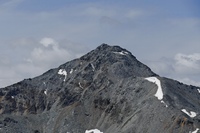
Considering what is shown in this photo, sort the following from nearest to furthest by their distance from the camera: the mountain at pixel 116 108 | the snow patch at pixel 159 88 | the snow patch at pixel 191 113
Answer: the snow patch at pixel 191 113 < the mountain at pixel 116 108 < the snow patch at pixel 159 88

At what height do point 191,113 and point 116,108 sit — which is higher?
point 116,108

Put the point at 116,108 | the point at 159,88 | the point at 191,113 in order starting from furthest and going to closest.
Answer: the point at 116,108, the point at 159,88, the point at 191,113

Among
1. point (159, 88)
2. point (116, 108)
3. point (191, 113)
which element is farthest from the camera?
point (116, 108)

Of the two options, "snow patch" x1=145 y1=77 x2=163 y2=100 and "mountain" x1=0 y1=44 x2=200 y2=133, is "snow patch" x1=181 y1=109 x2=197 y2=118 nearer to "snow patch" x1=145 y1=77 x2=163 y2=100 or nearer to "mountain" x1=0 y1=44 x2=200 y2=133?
"mountain" x1=0 y1=44 x2=200 y2=133

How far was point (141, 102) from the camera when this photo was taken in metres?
168

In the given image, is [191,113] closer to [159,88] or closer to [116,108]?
[159,88]

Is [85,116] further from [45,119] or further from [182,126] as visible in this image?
[182,126]

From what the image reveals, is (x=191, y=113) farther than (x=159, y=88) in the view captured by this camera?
No

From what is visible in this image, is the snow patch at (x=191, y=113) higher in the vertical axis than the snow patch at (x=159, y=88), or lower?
lower

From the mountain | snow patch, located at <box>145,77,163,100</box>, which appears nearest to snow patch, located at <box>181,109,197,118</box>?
the mountain

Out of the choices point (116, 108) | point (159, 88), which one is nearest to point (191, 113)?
point (159, 88)

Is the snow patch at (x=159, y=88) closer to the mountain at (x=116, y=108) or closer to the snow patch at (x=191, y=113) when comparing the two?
the mountain at (x=116, y=108)

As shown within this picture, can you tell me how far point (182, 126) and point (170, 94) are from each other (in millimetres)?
19689

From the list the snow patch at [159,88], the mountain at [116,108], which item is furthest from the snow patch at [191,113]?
the snow patch at [159,88]
